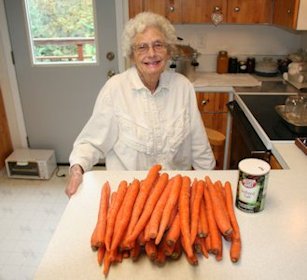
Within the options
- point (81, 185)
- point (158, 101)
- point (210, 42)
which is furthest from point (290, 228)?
point (210, 42)

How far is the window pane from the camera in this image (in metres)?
2.83

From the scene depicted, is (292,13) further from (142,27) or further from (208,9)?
(142,27)

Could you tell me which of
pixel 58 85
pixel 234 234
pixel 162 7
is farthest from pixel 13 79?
pixel 234 234

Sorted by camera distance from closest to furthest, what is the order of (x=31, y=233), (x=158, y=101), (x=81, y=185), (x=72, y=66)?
(x=81, y=185) → (x=158, y=101) → (x=31, y=233) → (x=72, y=66)

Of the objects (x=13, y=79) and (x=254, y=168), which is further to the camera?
(x=13, y=79)

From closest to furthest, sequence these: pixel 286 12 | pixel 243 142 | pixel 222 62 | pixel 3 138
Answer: pixel 243 142 < pixel 286 12 < pixel 222 62 < pixel 3 138

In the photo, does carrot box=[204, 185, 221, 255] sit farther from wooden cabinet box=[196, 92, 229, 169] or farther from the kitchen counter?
wooden cabinet box=[196, 92, 229, 169]

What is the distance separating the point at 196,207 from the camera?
927 mm

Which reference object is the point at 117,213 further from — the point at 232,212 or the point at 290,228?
the point at 290,228

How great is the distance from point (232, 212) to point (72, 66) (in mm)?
2367

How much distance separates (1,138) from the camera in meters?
3.07

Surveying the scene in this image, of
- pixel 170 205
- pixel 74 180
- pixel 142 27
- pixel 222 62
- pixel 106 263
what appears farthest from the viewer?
pixel 222 62

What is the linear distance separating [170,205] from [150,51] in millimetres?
848

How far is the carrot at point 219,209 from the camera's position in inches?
34.2
